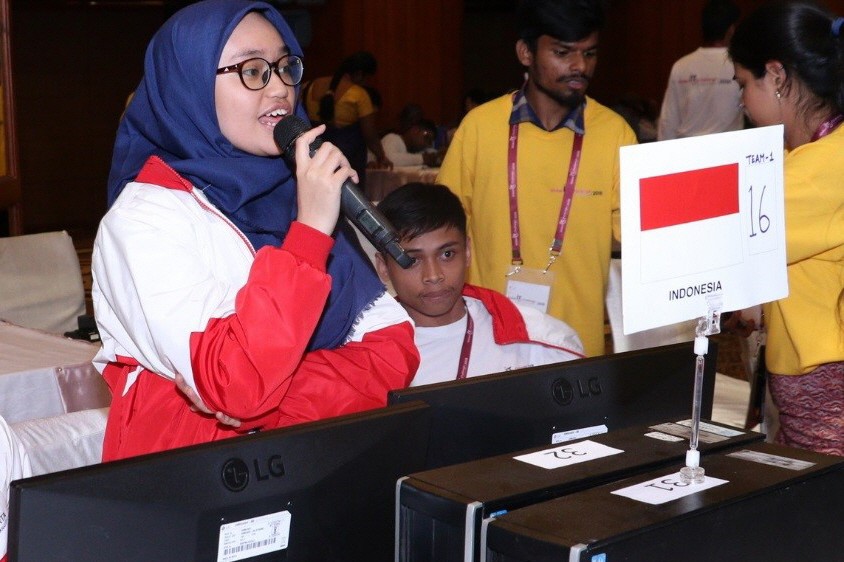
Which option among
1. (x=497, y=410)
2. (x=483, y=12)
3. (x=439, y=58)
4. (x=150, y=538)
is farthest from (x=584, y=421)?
(x=483, y=12)

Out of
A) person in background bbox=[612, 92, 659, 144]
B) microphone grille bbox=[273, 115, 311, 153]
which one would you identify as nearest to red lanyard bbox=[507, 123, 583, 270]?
microphone grille bbox=[273, 115, 311, 153]

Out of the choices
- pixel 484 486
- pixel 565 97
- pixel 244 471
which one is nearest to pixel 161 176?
pixel 244 471

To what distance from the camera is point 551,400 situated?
1223mm

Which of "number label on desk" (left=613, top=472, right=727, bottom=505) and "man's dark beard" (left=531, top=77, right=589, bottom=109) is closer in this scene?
"number label on desk" (left=613, top=472, right=727, bottom=505)

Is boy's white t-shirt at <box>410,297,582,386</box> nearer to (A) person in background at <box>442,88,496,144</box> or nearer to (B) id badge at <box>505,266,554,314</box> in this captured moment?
(B) id badge at <box>505,266,554,314</box>

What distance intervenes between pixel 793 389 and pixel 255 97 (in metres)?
1.14

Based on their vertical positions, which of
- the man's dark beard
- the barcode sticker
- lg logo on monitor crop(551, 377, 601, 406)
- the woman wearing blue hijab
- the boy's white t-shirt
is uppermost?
the man's dark beard

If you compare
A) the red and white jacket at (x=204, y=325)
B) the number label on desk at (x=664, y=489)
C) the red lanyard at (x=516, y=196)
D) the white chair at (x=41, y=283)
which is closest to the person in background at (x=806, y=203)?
the red lanyard at (x=516, y=196)

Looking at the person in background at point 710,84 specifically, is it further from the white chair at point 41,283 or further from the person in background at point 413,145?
the white chair at point 41,283

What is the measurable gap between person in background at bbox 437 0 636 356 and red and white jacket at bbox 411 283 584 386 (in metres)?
0.39

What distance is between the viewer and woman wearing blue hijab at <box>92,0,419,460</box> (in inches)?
51.4

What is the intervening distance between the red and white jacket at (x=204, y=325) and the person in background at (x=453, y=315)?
2.35ft

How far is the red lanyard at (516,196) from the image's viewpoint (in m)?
Result: 2.70

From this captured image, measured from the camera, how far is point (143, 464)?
35.8 inches
